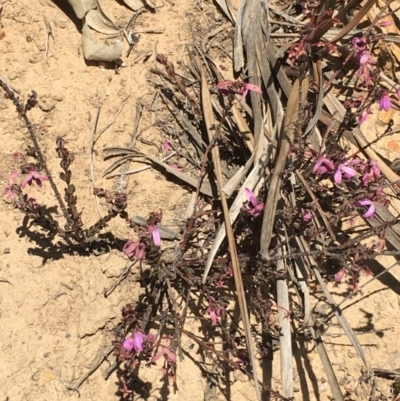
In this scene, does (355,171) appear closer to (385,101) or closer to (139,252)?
(385,101)

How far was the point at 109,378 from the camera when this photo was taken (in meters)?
2.52

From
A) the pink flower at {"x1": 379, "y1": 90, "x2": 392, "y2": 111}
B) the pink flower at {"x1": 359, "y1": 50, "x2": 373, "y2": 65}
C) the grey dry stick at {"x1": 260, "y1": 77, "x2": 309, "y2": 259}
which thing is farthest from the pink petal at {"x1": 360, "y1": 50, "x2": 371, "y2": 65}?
the grey dry stick at {"x1": 260, "y1": 77, "x2": 309, "y2": 259}

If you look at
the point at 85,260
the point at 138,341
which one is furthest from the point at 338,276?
the point at 85,260

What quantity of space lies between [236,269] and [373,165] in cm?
82

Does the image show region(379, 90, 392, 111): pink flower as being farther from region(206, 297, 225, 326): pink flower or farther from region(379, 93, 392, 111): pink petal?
region(206, 297, 225, 326): pink flower

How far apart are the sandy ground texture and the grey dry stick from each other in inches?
18.5

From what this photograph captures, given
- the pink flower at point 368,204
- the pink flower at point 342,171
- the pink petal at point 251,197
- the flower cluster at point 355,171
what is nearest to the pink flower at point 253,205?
the pink petal at point 251,197

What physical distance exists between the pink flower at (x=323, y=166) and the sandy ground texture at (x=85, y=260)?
2.17 ft

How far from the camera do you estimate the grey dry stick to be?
2.54 metres

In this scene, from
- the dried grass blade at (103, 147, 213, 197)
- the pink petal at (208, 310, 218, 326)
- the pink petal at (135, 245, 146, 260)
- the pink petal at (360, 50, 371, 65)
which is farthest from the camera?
the dried grass blade at (103, 147, 213, 197)

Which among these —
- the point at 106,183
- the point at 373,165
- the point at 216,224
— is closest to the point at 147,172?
the point at 106,183

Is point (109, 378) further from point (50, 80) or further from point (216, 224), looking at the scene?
point (50, 80)

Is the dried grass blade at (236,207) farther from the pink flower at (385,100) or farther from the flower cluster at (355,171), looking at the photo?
the pink flower at (385,100)

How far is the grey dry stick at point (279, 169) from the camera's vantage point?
8.32ft
